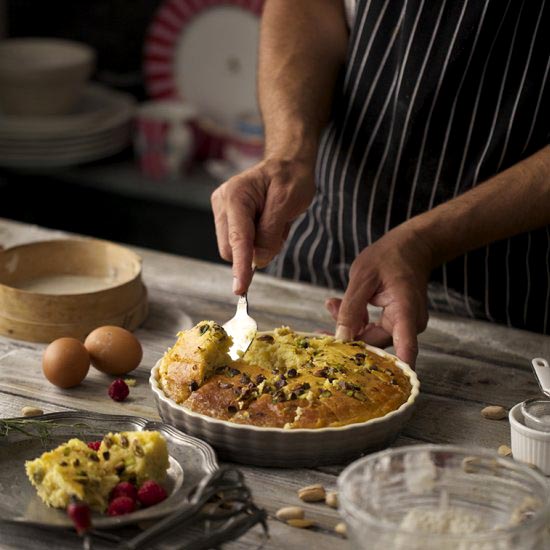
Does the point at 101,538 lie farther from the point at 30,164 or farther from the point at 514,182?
the point at 30,164

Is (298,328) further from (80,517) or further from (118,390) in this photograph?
(80,517)

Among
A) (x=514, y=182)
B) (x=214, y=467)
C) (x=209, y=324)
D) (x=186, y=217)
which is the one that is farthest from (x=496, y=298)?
(x=186, y=217)

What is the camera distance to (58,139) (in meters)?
3.33

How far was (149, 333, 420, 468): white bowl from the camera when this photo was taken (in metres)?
1.38

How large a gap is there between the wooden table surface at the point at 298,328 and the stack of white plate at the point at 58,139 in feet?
3.50

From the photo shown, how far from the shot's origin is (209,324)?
5.05 feet

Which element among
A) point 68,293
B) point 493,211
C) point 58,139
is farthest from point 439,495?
point 58,139

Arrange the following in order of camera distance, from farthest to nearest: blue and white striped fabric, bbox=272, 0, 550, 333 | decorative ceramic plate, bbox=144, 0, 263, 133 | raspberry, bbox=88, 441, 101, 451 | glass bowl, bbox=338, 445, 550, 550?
1. decorative ceramic plate, bbox=144, 0, 263, 133
2. blue and white striped fabric, bbox=272, 0, 550, 333
3. raspberry, bbox=88, 441, 101, 451
4. glass bowl, bbox=338, 445, 550, 550

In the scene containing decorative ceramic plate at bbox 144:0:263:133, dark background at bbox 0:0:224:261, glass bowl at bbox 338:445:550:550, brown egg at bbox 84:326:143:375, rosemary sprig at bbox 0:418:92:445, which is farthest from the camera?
decorative ceramic plate at bbox 144:0:263:133

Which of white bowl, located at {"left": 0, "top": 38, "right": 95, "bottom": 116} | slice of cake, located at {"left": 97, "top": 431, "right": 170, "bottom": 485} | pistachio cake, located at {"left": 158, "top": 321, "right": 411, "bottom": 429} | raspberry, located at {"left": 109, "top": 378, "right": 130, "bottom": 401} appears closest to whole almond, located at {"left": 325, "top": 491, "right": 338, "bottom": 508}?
pistachio cake, located at {"left": 158, "top": 321, "right": 411, "bottom": 429}

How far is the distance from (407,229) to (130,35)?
2342mm

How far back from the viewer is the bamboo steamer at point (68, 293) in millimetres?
1810

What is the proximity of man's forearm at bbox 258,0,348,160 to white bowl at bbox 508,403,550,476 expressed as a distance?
804mm

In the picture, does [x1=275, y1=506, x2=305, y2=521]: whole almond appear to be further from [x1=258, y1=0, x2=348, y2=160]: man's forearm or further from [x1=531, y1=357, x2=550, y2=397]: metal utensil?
[x1=258, y1=0, x2=348, y2=160]: man's forearm
